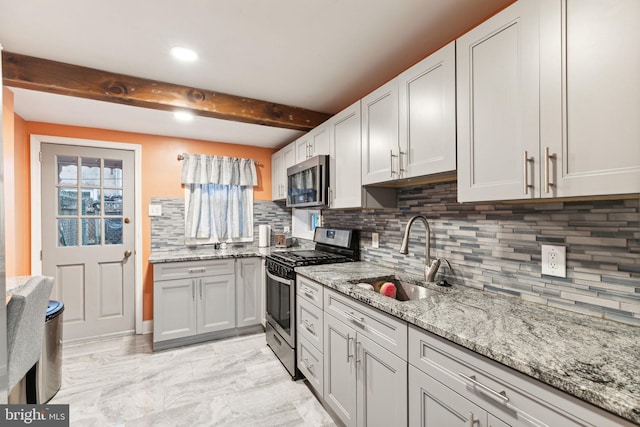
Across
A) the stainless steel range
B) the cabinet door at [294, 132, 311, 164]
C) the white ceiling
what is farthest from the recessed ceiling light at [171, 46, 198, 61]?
the stainless steel range

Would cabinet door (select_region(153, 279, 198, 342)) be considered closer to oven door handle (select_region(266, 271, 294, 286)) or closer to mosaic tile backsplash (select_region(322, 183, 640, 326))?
oven door handle (select_region(266, 271, 294, 286))

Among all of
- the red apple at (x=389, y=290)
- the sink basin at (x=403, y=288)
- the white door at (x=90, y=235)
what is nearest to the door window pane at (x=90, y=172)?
the white door at (x=90, y=235)

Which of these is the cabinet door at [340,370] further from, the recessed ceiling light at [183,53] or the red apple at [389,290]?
the recessed ceiling light at [183,53]

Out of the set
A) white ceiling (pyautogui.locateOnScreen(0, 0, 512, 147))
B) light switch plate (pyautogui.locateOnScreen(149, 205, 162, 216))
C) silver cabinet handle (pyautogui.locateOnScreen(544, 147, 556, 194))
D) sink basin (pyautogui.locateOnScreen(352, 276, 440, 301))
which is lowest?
sink basin (pyautogui.locateOnScreen(352, 276, 440, 301))

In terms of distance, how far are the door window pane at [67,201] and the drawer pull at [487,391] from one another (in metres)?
3.72

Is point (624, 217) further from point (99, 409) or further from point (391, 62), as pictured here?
point (99, 409)

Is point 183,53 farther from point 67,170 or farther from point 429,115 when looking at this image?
point 67,170

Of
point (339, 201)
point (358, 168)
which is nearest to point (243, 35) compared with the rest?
point (358, 168)

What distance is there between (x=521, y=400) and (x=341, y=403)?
3.76 feet

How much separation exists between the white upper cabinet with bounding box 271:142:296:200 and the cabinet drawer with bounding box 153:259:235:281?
1045 mm

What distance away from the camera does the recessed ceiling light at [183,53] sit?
1.75 m

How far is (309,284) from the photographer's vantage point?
2.09 meters

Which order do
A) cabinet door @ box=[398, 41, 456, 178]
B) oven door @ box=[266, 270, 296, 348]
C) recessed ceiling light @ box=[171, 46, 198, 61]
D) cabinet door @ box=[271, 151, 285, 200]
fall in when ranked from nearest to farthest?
1. cabinet door @ box=[398, 41, 456, 178]
2. recessed ceiling light @ box=[171, 46, 198, 61]
3. oven door @ box=[266, 270, 296, 348]
4. cabinet door @ box=[271, 151, 285, 200]

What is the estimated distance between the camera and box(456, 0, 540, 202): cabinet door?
1.08 metres
